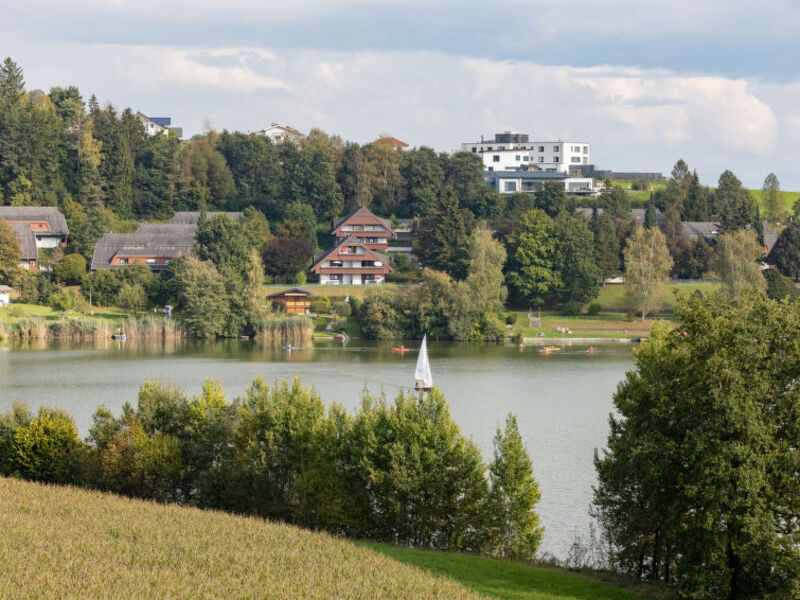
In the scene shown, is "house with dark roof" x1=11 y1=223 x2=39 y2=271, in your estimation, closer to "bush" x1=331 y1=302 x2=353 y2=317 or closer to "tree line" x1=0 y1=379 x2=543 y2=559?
"bush" x1=331 y1=302 x2=353 y2=317

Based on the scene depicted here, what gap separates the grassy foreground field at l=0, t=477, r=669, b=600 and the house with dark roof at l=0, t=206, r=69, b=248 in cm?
7209

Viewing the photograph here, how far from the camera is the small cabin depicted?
82.1 metres

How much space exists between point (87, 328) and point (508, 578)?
6022 centimetres

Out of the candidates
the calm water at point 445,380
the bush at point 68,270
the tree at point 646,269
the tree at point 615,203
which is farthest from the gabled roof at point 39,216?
the tree at point 615,203

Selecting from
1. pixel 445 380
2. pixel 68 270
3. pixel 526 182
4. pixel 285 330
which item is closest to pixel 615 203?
pixel 526 182

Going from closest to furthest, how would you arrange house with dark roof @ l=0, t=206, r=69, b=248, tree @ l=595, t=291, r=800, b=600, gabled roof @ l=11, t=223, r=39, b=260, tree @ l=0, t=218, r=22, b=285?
1. tree @ l=595, t=291, r=800, b=600
2. tree @ l=0, t=218, r=22, b=285
3. gabled roof @ l=11, t=223, r=39, b=260
4. house with dark roof @ l=0, t=206, r=69, b=248

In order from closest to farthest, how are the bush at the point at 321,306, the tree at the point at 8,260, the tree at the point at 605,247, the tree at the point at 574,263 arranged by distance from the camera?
the tree at the point at 8,260, the bush at the point at 321,306, the tree at the point at 574,263, the tree at the point at 605,247

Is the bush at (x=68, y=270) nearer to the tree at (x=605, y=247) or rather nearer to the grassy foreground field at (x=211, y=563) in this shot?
the tree at (x=605, y=247)

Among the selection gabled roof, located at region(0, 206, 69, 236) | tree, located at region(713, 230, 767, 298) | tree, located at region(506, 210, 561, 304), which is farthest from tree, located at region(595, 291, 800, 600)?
gabled roof, located at region(0, 206, 69, 236)

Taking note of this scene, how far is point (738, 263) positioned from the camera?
79.6 metres

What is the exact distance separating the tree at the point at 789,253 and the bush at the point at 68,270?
62.1 m

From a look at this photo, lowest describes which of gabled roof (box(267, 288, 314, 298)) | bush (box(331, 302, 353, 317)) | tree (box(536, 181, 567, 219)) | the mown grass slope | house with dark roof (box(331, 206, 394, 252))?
the mown grass slope

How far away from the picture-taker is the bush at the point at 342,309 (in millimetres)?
82000

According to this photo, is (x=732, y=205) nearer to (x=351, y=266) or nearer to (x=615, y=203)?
(x=615, y=203)
